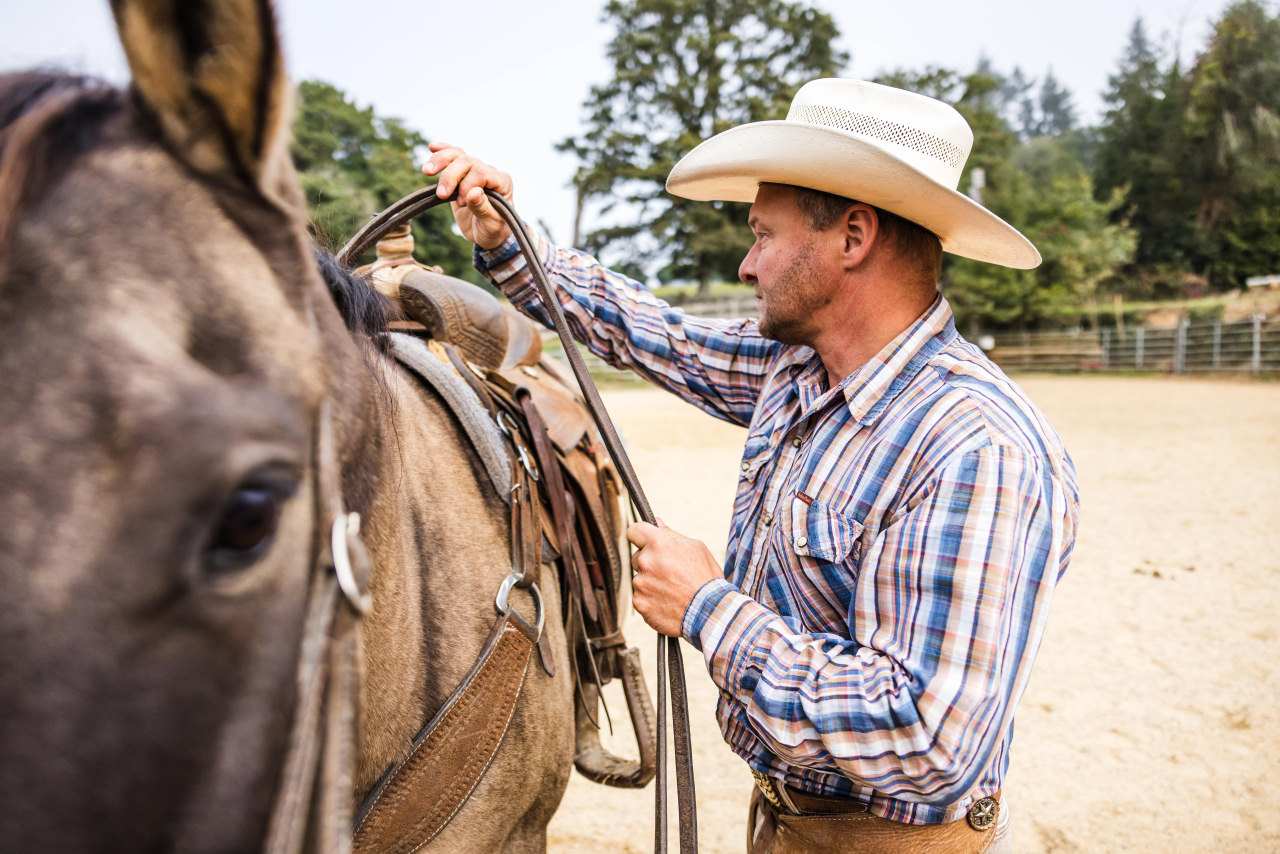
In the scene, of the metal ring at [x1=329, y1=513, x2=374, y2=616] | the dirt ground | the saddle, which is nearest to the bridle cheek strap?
the metal ring at [x1=329, y1=513, x2=374, y2=616]

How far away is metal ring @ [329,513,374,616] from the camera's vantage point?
735mm

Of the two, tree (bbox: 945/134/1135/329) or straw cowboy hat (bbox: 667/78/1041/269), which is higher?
tree (bbox: 945/134/1135/329)

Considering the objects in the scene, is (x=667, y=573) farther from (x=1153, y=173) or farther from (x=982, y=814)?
(x=1153, y=173)

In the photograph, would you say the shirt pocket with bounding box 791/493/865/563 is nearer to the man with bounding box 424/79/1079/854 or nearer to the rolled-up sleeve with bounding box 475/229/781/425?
the man with bounding box 424/79/1079/854

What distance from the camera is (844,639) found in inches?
57.1

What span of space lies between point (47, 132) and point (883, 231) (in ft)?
4.73

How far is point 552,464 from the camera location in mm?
1984

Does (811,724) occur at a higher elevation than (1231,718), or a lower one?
higher

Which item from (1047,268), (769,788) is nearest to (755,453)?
(769,788)

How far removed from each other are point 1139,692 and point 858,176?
3.70 m

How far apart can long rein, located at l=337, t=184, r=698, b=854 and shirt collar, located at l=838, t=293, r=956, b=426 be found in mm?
477

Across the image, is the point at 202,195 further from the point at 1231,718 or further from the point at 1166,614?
the point at 1166,614

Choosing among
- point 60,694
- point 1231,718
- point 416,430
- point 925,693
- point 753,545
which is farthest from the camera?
point 1231,718

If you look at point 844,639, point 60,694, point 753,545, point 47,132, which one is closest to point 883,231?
point 753,545
